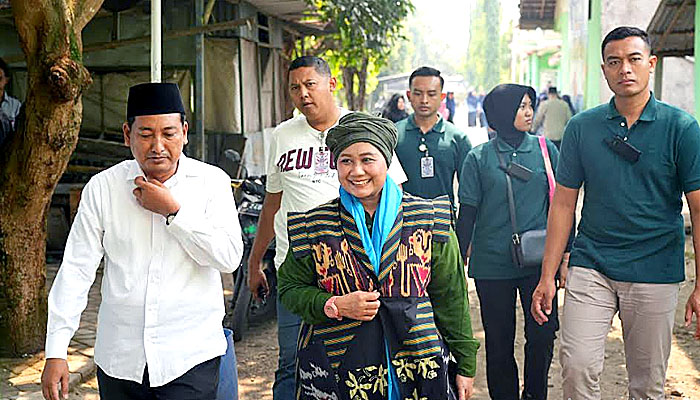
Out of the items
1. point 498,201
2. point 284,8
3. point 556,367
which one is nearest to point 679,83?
point 284,8

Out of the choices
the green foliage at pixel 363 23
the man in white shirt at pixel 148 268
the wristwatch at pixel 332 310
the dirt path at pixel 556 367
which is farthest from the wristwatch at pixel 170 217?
the green foliage at pixel 363 23

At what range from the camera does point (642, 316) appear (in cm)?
422

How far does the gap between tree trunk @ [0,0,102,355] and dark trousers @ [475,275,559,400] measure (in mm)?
2794

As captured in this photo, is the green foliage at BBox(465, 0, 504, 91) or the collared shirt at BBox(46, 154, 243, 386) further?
the green foliage at BBox(465, 0, 504, 91)

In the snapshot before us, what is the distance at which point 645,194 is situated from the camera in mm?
4184

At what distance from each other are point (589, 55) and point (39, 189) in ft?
56.4

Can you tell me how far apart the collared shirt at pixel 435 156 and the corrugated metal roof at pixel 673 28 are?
6.12 metres

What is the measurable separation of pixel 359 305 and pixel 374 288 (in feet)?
0.41

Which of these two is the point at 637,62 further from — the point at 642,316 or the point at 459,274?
the point at 459,274

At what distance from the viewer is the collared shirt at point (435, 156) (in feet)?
19.6

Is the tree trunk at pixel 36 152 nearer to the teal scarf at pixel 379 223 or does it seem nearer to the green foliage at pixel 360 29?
the teal scarf at pixel 379 223

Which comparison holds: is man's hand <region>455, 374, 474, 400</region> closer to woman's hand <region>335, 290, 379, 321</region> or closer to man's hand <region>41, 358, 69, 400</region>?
woman's hand <region>335, 290, 379, 321</region>

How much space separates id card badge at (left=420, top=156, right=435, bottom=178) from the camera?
5984mm

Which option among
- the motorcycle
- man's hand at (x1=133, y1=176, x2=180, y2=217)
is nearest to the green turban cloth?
man's hand at (x1=133, y1=176, x2=180, y2=217)
